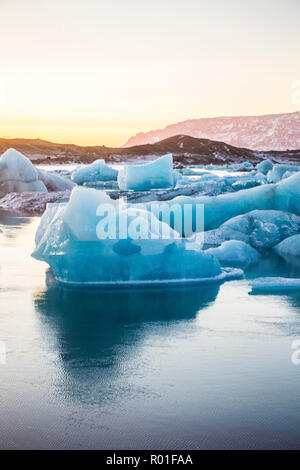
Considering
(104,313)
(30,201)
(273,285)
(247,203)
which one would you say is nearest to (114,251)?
(104,313)

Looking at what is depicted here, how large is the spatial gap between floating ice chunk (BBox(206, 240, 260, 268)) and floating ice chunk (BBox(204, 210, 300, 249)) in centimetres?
81

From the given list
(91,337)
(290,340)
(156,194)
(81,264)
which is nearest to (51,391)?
(91,337)

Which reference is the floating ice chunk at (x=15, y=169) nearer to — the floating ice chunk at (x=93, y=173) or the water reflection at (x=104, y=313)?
the floating ice chunk at (x=93, y=173)

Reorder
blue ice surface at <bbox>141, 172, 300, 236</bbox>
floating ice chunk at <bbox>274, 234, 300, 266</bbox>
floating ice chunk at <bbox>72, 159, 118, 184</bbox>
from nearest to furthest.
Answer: floating ice chunk at <bbox>274, 234, 300, 266</bbox>
blue ice surface at <bbox>141, 172, 300, 236</bbox>
floating ice chunk at <bbox>72, 159, 118, 184</bbox>

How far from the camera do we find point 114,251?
5.79m

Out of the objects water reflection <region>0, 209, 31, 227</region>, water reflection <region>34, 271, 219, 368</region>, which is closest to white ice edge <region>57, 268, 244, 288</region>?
water reflection <region>34, 271, 219, 368</region>

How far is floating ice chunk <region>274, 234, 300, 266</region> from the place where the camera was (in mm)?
8016

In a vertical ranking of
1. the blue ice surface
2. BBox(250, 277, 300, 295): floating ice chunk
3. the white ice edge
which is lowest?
BBox(250, 277, 300, 295): floating ice chunk

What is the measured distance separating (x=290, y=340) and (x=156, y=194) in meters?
9.05

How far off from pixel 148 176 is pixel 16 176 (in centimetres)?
380

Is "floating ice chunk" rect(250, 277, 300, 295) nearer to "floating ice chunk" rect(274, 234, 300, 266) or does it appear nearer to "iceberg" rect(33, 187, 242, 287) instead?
"iceberg" rect(33, 187, 242, 287)

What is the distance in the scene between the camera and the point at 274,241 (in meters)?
8.75

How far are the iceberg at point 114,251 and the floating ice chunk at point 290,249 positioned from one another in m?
2.25
